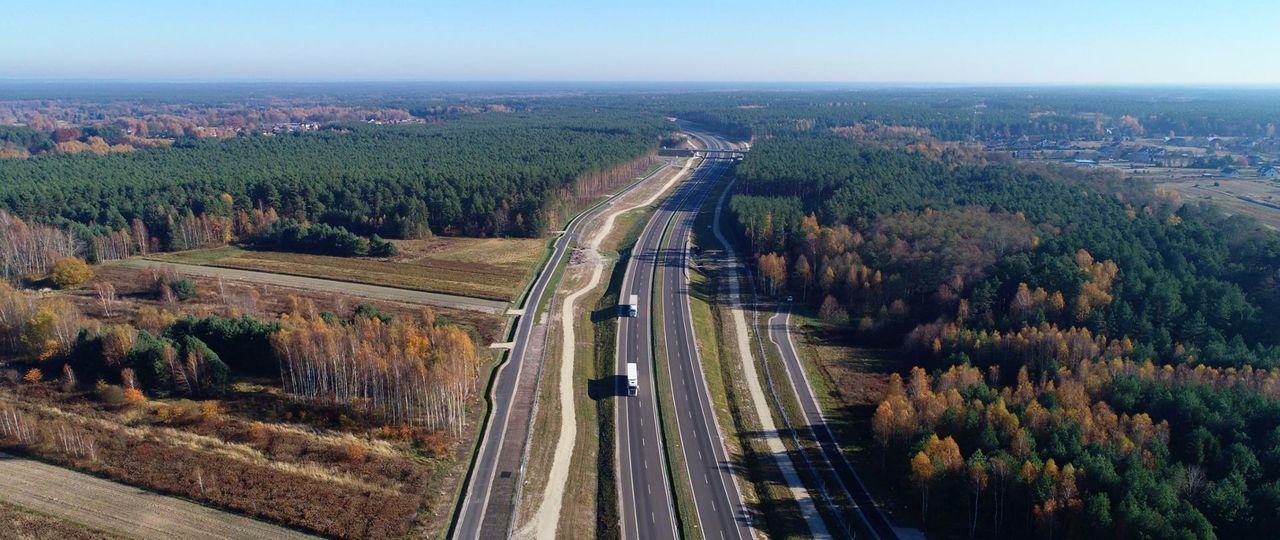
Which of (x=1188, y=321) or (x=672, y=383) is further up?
(x=1188, y=321)

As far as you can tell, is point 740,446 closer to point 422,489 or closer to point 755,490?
point 755,490

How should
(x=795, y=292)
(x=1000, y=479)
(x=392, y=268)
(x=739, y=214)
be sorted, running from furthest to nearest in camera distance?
(x=739, y=214) → (x=392, y=268) → (x=795, y=292) → (x=1000, y=479)

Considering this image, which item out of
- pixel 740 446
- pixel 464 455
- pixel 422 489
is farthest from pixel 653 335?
pixel 422 489

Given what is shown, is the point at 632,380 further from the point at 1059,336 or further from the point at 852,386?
the point at 1059,336

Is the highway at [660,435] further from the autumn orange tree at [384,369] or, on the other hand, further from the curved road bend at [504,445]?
the autumn orange tree at [384,369]

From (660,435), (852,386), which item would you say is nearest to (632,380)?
(660,435)

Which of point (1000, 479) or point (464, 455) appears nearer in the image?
point (1000, 479)
